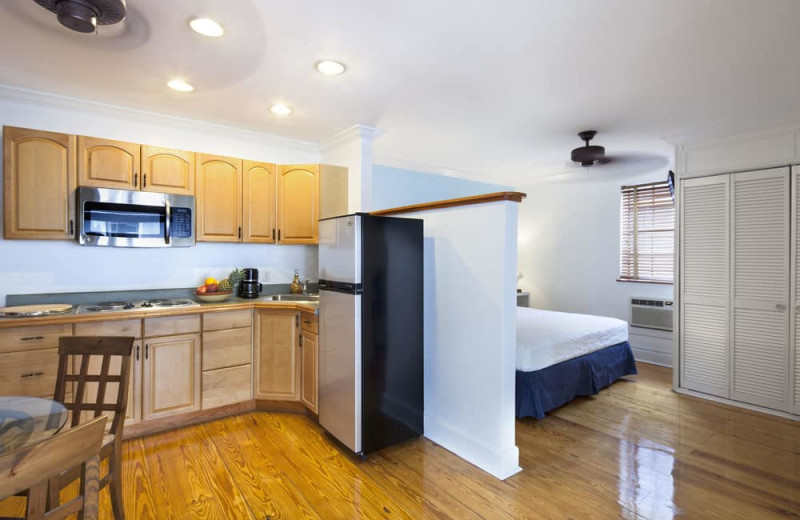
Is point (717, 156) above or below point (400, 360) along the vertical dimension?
above

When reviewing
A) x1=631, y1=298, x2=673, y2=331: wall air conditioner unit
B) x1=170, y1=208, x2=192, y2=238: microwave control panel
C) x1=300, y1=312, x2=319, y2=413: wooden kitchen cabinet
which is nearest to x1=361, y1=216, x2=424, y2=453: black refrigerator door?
x1=300, y1=312, x2=319, y2=413: wooden kitchen cabinet

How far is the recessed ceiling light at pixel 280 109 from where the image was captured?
10.1 feet

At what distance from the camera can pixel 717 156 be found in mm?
3645

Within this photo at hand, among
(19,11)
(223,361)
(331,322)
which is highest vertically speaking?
(19,11)

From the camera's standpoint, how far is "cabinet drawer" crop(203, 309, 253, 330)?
310 centimetres

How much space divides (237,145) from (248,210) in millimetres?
675

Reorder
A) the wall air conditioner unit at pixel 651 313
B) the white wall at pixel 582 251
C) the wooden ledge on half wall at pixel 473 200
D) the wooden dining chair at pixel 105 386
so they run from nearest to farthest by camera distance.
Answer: the wooden dining chair at pixel 105 386, the wooden ledge on half wall at pixel 473 200, the wall air conditioner unit at pixel 651 313, the white wall at pixel 582 251

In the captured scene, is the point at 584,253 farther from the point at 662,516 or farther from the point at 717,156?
the point at 662,516

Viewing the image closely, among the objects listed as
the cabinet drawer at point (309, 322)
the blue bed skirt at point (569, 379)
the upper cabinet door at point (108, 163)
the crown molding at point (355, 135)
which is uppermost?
the crown molding at point (355, 135)

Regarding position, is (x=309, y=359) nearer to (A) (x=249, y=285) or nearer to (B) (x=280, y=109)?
(A) (x=249, y=285)

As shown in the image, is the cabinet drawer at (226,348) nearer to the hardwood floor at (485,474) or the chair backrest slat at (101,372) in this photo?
the hardwood floor at (485,474)

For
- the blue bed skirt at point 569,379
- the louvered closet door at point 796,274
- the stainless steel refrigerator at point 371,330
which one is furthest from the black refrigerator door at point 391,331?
the louvered closet door at point 796,274

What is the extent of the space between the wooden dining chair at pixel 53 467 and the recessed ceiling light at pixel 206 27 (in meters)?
1.87

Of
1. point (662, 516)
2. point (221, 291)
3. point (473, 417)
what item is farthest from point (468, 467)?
point (221, 291)
